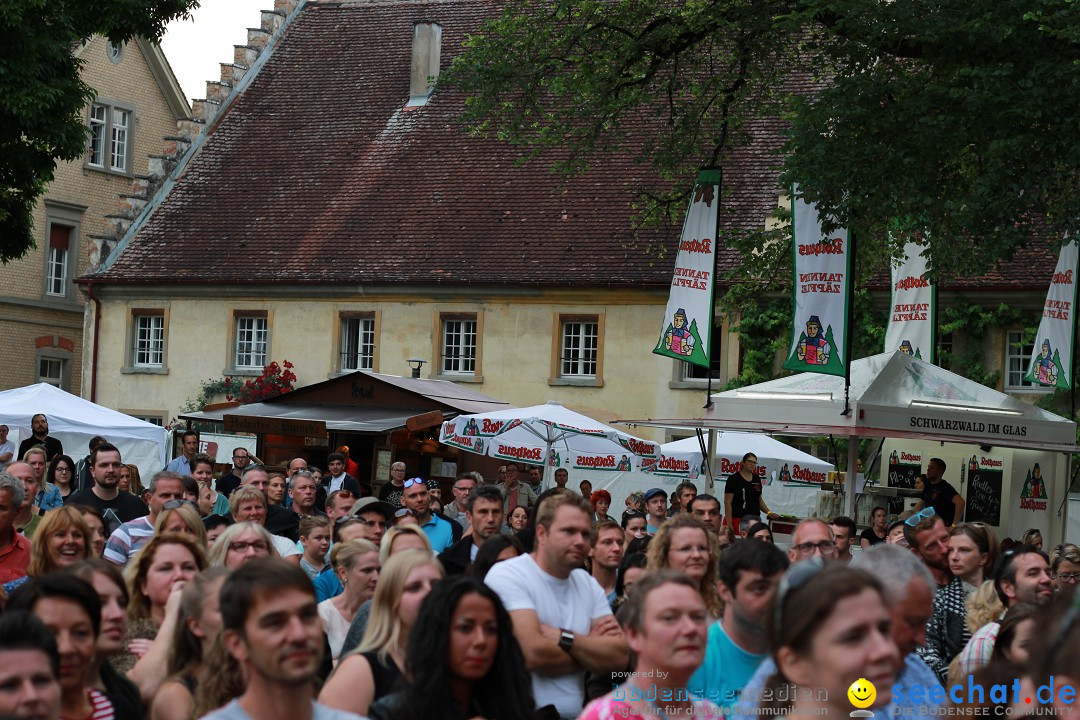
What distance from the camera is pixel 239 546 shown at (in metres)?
8.51

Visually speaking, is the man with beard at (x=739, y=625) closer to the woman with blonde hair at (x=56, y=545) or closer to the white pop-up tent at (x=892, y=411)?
the woman with blonde hair at (x=56, y=545)

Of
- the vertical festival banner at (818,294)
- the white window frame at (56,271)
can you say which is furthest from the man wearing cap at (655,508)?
the white window frame at (56,271)

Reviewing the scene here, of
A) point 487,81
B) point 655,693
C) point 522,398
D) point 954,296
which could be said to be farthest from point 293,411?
point 655,693

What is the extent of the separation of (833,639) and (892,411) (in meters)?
15.0

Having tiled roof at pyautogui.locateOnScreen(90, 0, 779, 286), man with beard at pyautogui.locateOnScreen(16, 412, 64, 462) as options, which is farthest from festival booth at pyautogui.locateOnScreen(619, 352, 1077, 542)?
tiled roof at pyautogui.locateOnScreen(90, 0, 779, 286)

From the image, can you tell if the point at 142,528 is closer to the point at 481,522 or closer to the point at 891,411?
the point at 481,522

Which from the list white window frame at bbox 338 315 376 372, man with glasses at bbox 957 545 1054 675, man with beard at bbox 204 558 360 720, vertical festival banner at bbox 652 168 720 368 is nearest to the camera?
man with beard at bbox 204 558 360 720

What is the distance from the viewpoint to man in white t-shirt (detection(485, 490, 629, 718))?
7262 mm

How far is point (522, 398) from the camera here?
1497 inches

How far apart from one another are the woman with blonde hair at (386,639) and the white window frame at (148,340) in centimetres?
3622

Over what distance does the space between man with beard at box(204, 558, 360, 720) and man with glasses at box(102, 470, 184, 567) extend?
476cm

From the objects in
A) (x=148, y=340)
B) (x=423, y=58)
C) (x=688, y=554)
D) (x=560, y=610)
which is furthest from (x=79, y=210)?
(x=560, y=610)

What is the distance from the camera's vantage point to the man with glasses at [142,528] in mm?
11008

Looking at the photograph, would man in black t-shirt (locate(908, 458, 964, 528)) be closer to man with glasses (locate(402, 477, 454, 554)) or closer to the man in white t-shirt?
man with glasses (locate(402, 477, 454, 554))
